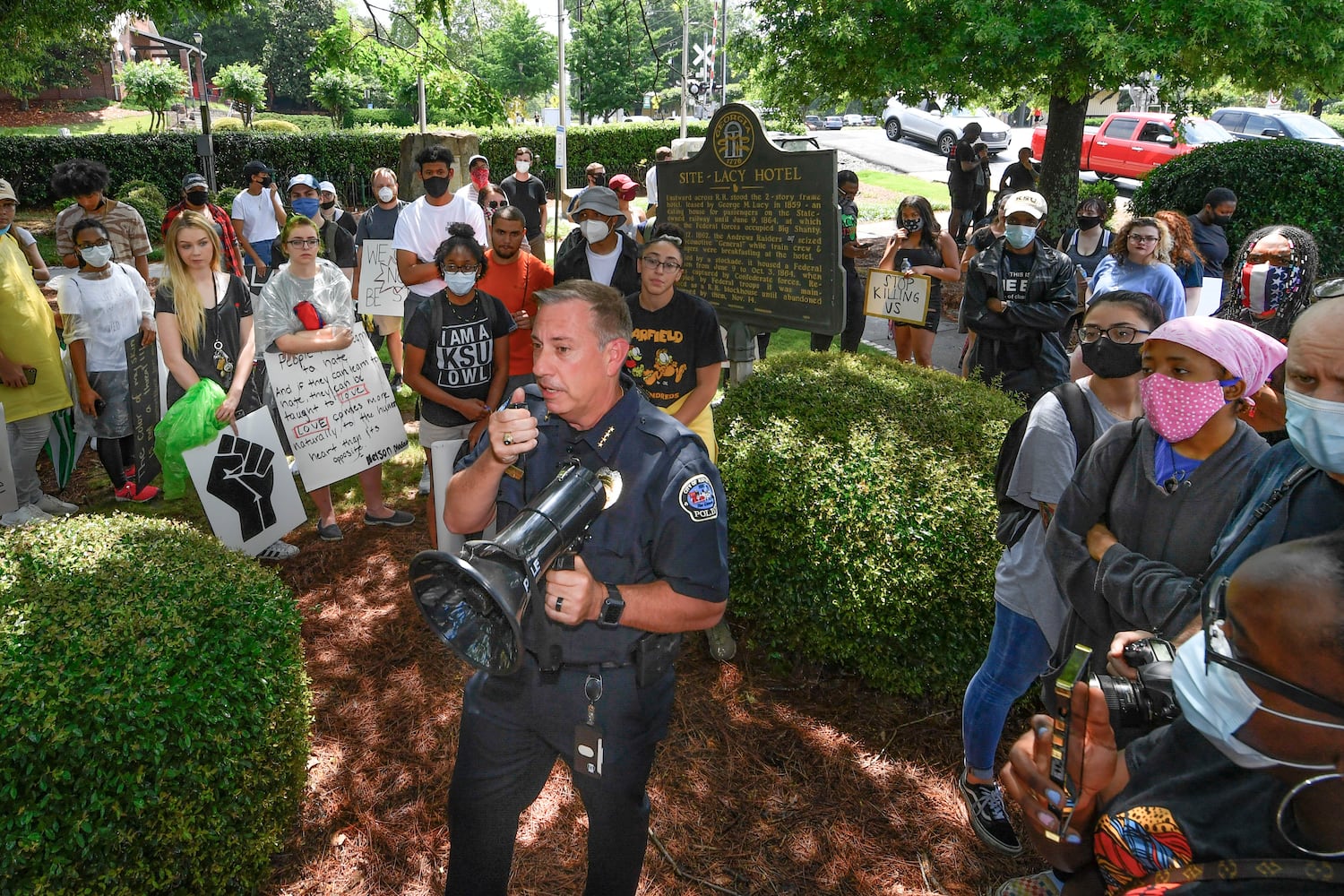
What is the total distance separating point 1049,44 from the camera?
8.73 meters

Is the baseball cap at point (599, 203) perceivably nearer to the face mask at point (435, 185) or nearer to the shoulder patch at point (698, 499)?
the face mask at point (435, 185)

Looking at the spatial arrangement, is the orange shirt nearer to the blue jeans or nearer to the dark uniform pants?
the dark uniform pants

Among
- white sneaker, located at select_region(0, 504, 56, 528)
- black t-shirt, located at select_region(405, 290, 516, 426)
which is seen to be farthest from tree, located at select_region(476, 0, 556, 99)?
black t-shirt, located at select_region(405, 290, 516, 426)

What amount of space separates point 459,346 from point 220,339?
5.17ft

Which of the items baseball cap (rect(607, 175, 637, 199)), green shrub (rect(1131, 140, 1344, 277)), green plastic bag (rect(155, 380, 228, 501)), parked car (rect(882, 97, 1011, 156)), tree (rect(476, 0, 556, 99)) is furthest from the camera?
tree (rect(476, 0, 556, 99))

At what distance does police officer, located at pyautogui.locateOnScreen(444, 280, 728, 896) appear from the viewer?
7.85 ft

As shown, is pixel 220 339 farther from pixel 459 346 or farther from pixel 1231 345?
pixel 1231 345

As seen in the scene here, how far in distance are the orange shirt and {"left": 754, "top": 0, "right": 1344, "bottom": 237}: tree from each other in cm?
562

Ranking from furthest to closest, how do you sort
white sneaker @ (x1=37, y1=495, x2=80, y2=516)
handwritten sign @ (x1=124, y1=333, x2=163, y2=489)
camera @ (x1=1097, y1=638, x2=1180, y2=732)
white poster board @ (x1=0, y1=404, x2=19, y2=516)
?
white sneaker @ (x1=37, y1=495, x2=80, y2=516) < handwritten sign @ (x1=124, y1=333, x2=163, y2=489) < white poster board @ (x1=0, y1=404, x2=19, y2=516) < camera @ (x1=1097, y1=638, x2=1180, y2=732)

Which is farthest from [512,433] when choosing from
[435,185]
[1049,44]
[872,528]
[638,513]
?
[1049,44]

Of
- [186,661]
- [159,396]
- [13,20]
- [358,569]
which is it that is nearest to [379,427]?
[358,569]

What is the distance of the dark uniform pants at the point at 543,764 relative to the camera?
2408mm

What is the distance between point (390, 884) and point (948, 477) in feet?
9.25

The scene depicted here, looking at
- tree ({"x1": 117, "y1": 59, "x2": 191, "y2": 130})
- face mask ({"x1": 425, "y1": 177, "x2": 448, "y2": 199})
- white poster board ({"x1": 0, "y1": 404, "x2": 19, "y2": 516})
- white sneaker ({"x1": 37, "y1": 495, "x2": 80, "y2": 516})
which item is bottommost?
white sneaker ({"x1": 37, "y1": 495, "x2": 80, "y2": 516})
